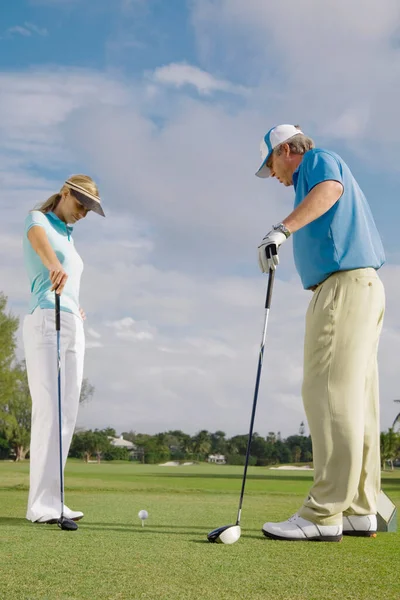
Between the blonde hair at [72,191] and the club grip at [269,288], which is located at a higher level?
the blonde hair at [72,191]

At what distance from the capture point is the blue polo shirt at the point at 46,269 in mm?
5484

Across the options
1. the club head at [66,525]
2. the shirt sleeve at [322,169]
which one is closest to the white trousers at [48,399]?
the club head at [66,525]

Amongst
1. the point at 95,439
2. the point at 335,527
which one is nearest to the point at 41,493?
the point at 335,527

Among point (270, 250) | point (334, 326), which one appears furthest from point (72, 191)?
point (334, 326)

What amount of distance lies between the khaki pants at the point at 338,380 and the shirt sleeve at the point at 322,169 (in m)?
0.60

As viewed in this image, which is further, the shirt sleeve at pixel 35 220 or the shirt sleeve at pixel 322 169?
the shirt sleeve at pixel 35 220

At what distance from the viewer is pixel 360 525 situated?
4805 millimetres

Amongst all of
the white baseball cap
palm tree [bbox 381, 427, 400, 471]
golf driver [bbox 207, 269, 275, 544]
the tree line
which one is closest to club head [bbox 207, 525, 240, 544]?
golf driver [bbox 207, 269, 275, 544]

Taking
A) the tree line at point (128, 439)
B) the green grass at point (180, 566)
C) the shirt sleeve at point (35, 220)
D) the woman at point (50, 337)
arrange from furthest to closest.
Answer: the tree line at point (128, 439) < the shirt sleeve at point (35, 220) < the woman at point (50, 337) < the green grass at point (180, 566)

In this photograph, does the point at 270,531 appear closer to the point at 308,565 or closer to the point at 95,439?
the point at 308,565

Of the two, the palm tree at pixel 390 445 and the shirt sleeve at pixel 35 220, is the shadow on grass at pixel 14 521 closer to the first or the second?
the shirt sleeve at pixel 35 220

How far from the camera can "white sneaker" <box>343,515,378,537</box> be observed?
4785mm

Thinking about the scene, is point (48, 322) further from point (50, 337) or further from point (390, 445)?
point (390, 445)

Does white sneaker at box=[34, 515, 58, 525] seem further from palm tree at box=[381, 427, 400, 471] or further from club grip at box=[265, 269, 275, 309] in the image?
palm tree at box=[381, 427, 400, 471]
